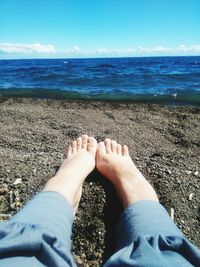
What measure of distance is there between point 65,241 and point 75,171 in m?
0.94

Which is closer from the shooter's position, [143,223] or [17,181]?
[143,223]

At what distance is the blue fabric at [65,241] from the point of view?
114 cm

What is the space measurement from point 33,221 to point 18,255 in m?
0.22

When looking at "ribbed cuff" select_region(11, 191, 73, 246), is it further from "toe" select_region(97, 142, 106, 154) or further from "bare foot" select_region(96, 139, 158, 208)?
"toe" select_region(97, 142, 106, 154)

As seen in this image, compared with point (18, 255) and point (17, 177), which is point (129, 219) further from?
point (17, 177)

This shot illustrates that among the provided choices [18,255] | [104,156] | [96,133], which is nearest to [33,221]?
[18,255]

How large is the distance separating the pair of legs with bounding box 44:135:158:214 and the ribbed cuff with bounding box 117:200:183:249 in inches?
6.3

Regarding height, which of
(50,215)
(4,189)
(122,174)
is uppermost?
(50,215)

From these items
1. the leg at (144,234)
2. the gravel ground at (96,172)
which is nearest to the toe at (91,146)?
the gravel ground at (96,172)

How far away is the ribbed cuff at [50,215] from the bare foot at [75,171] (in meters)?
0.16

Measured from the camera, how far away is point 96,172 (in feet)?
8.31

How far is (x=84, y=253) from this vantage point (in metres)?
1.80

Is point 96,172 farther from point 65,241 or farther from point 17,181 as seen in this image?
point 65,241

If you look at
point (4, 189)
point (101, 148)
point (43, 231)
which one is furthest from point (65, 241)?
point (101, 148)
